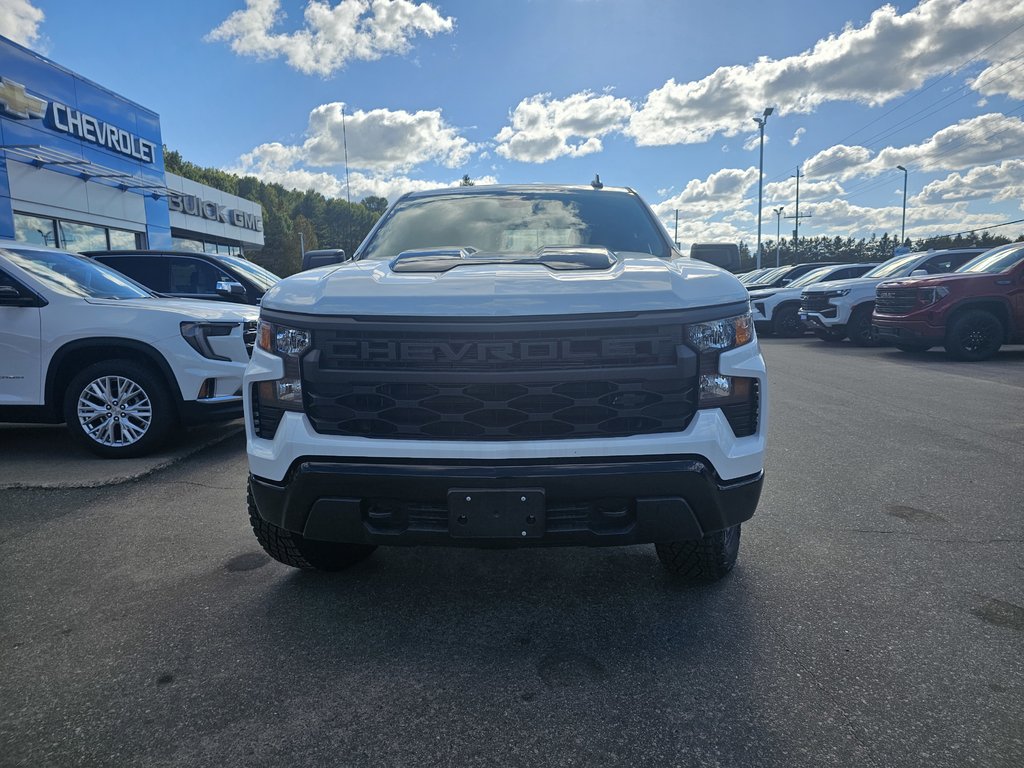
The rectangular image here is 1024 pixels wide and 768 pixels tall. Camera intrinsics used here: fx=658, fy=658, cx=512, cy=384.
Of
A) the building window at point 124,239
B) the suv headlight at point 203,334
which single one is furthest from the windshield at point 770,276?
the building window at point 124,239

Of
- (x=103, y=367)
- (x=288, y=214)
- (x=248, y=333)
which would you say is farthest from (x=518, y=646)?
(x=288, y=214)

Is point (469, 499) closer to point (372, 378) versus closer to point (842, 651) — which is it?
point (372, 378)

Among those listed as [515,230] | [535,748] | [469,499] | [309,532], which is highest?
[515,230]

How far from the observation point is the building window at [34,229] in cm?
1505

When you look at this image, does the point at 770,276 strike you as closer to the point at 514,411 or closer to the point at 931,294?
the point at 931,294

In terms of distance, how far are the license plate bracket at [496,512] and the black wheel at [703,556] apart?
791 millimetres

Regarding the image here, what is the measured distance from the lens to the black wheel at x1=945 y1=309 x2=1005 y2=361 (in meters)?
10.0

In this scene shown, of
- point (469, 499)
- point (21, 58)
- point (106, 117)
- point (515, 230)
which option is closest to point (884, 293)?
point (515, 230)

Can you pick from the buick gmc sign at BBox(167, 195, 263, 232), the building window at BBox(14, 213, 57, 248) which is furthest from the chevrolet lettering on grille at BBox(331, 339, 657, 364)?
the buick gmc sign at BBox(167, 195, 263, 232)

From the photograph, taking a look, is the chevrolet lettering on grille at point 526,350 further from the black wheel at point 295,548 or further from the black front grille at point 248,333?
the black front grille at point 248,333

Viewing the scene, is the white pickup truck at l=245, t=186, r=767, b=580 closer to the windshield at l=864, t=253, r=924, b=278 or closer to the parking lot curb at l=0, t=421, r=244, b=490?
A: the parking lot curb at l=0, t=421, r=244, b=490

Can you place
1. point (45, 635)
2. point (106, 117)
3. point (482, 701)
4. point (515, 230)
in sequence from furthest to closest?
point (106, 117)
point (515, 230)
point (45, 635)
point (482, 701)

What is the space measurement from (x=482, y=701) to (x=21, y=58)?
1903 cm

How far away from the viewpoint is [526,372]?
2.14 m
